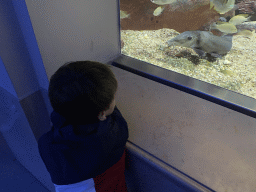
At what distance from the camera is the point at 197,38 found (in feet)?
4.11

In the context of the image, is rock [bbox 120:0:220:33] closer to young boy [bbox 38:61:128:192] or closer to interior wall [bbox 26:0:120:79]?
interior wall [bbox 26:0:120:79]

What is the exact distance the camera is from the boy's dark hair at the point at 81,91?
1.49 ft

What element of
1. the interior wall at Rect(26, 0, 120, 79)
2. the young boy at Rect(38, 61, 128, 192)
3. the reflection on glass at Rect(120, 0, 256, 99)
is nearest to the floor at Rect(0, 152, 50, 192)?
the young boy at Rect(38, 61, 128, 192)

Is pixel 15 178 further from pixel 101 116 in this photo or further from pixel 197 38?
pixel 197 38

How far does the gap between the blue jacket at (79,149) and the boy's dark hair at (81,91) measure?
0.13 ft

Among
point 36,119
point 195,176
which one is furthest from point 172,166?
point 36,119

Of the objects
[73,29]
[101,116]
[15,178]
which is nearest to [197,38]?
[73,29]

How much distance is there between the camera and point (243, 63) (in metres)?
1.17

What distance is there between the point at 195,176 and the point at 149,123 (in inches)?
10.6

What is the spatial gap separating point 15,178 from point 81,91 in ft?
3.66

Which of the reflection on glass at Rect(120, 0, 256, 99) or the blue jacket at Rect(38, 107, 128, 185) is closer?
the blue jacket at Rect(38, 107, 128, 185)

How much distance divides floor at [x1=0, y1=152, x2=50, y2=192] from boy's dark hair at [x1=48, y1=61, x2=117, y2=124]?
0.95 metres

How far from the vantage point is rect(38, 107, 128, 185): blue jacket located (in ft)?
1.66

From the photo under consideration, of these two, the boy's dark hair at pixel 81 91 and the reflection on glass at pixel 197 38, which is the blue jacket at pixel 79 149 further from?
the reflection on glass at pixel 197 38
